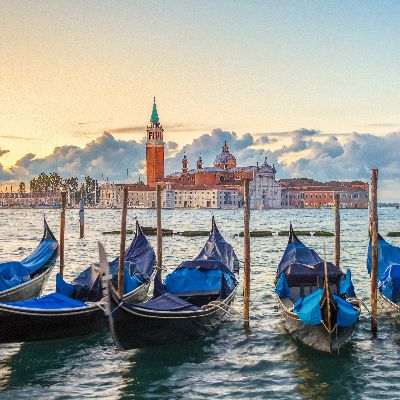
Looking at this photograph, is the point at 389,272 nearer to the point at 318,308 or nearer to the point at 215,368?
the point at 318,308

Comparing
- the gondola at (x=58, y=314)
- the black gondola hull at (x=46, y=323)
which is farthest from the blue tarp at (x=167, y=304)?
the black gondola hull at (x=46, y=323)

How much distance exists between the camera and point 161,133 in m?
107

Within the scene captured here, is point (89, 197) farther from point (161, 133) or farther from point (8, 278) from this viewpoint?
point (8, 278)

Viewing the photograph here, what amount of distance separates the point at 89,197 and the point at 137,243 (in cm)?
11486

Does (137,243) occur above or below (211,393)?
above

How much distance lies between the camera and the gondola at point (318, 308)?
24.5 ft

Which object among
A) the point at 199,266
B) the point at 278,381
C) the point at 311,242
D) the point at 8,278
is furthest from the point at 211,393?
the point at 311,242

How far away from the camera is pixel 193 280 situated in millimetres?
9758

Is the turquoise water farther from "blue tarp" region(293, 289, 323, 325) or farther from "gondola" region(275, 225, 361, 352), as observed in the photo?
"blue tarp" region(293, 289, 323, 325)

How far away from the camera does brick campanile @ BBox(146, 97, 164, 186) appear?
10631 centimetres

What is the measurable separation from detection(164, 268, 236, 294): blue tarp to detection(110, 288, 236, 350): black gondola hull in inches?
38.0

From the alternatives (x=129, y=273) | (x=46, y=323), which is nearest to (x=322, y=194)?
(x=129, y=273)

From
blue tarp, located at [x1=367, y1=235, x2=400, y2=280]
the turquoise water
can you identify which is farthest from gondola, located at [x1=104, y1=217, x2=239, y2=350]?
blue tarp, located at [x1=367, y1=235, x2=400, y2=280]

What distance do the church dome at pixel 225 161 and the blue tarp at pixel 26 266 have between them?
3879 inches
